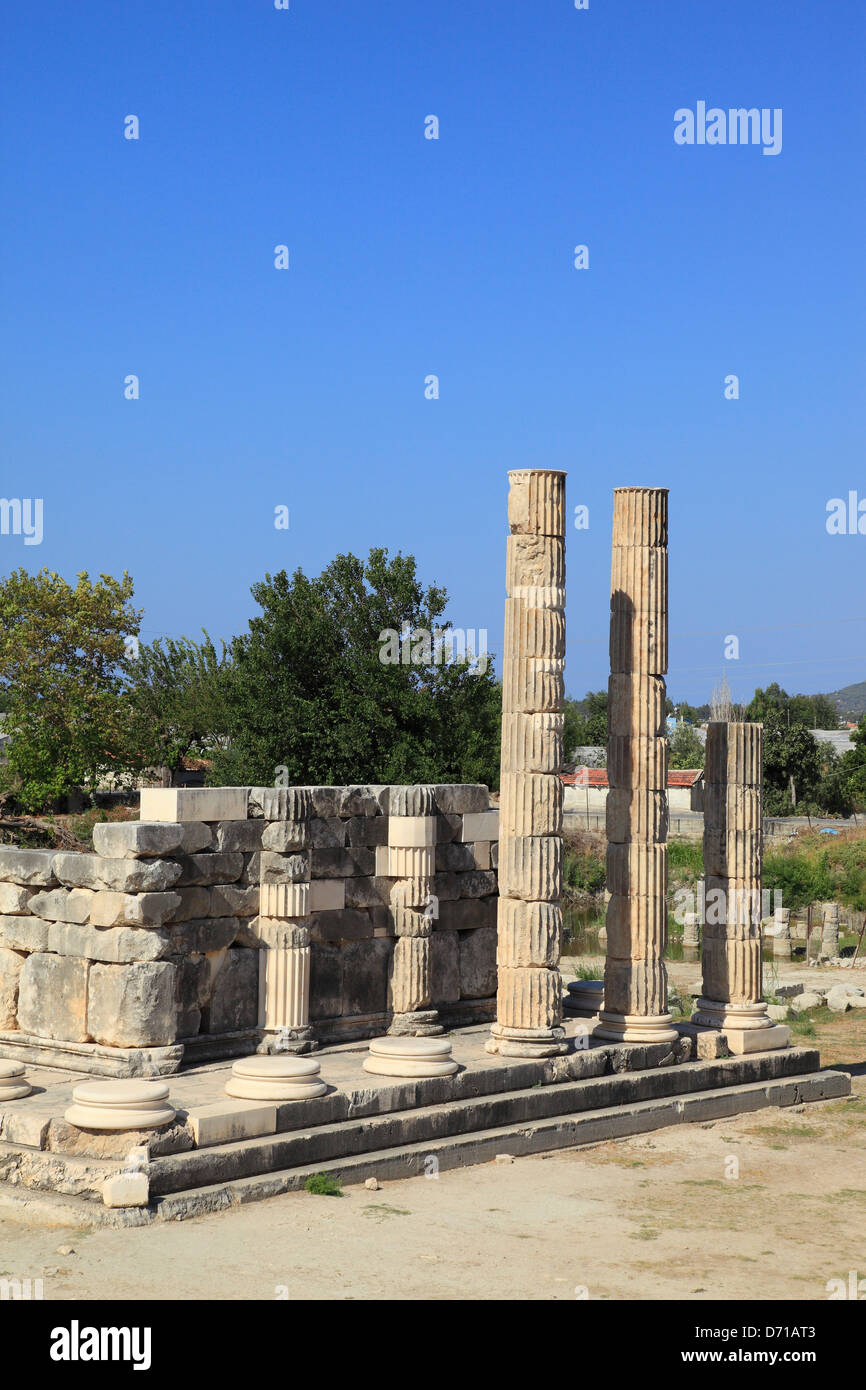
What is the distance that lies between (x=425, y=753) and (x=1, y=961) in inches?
879

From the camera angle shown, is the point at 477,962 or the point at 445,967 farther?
the point at 477,962

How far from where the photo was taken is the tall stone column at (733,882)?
52.1 feet

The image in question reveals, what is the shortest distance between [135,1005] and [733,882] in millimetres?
6444

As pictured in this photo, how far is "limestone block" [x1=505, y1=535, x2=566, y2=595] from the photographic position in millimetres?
14367

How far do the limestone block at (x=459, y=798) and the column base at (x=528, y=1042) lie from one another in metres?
2.64

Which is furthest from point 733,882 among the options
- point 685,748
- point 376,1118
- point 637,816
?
point 685,748

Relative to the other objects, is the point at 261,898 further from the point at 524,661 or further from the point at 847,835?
the point at 847,835

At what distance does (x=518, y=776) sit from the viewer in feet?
47.3

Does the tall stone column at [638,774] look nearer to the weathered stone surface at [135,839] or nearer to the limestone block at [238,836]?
the limestone block at [238,836]

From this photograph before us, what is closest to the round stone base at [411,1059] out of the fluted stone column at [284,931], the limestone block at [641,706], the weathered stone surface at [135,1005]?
the fluted stone column at [284,931]

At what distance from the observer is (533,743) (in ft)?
47.2

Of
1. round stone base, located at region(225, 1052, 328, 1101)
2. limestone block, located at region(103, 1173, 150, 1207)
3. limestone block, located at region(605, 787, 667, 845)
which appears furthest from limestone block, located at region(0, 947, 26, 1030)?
limestone block, located at region(605, 787, 667, 845)

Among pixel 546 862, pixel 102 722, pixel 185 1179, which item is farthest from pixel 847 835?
pixel 185 1179

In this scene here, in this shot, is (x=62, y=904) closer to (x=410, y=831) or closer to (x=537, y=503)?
(x=410, y=831)
